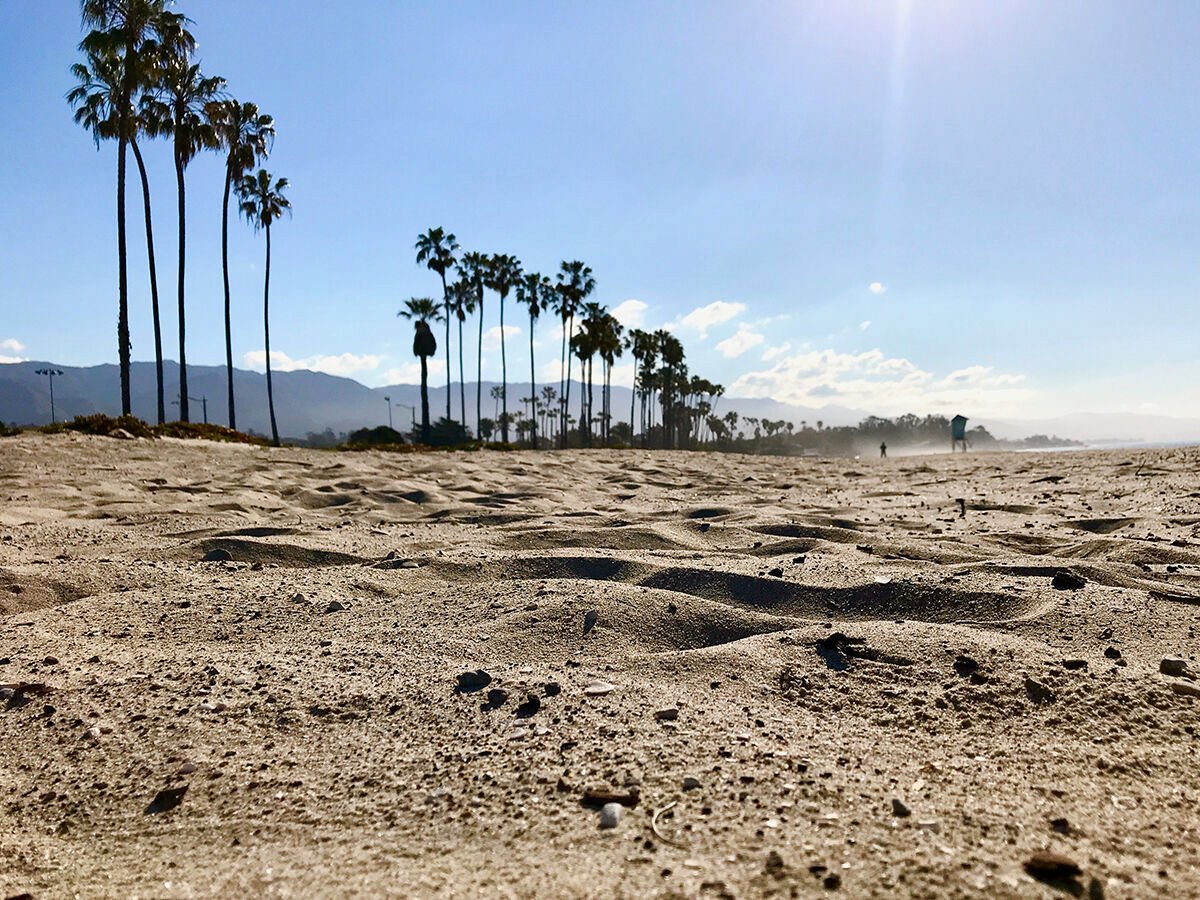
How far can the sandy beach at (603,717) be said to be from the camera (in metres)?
1.16

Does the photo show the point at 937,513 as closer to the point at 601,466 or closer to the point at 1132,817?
the point at 1132,817

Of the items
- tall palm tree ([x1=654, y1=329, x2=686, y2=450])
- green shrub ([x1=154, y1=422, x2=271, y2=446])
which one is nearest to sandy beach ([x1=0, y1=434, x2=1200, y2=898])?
green shrub ([x1=154, y1=422, x2=271, y2=446])

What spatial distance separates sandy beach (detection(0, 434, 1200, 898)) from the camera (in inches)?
45.5

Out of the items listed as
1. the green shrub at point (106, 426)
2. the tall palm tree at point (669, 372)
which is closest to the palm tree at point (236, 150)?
the green shrub at point (106, 426)

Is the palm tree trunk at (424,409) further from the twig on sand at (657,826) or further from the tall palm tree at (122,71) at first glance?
the twig on sand at (657,826)

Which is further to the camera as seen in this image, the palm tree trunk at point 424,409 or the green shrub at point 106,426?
the palm tree trunk at point 424,409

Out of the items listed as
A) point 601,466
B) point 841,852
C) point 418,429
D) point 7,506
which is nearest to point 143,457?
point 7,506

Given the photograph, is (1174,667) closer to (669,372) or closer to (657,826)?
(657,826)

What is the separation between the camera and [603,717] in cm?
169

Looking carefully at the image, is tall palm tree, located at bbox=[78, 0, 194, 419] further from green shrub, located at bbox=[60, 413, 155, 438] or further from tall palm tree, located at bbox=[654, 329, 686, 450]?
tall palm tree, located at bbox=[654, 329, 686, 450]

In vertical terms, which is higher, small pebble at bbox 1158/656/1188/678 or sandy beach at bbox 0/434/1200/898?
small pebble at bbox 1158/656/1188/678

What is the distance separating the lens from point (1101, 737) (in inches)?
59.4

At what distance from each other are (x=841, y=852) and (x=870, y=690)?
748 millimetres

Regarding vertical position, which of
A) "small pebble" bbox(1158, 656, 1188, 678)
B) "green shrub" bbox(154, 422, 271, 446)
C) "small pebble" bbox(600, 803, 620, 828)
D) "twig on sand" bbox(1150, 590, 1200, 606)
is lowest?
"small pebble" bbox(600, 803, 620, 828)
